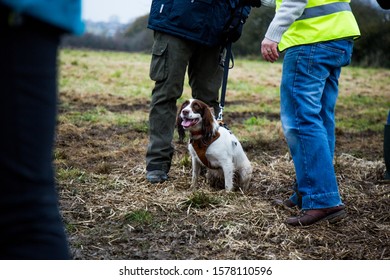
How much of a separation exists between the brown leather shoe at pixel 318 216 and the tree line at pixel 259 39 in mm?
12691

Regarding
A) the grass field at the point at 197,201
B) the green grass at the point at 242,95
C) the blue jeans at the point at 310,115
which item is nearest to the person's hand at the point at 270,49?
the blue jeans at the point at 310,115

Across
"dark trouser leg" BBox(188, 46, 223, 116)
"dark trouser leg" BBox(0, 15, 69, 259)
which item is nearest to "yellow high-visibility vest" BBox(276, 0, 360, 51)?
"dark trouser leg" BBox(188, 46, 223, 116)

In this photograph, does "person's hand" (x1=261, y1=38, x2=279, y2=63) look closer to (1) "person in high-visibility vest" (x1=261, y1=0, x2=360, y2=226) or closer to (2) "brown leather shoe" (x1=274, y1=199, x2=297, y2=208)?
(1) "person in high-visibility vest" (x1=261, y1=0, x2=360, y2=226)

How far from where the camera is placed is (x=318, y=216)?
398 cm

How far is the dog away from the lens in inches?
195

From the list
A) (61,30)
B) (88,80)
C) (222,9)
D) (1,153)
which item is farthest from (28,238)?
(88,80)

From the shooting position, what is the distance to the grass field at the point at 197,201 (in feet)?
12.0

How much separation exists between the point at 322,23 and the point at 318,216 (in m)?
1.40

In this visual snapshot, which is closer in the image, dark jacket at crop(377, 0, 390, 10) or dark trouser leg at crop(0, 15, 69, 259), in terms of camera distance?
dark trouser leg at crop(0, 15, 69, 259)

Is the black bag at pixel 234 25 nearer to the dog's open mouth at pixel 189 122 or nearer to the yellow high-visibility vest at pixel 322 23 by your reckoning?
the dog's open mouth at pixel 189 122

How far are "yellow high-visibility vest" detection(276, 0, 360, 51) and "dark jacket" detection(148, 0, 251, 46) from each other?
49.5 inches

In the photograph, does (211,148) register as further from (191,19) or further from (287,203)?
(191,19)

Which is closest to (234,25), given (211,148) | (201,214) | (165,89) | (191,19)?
(191,19)
